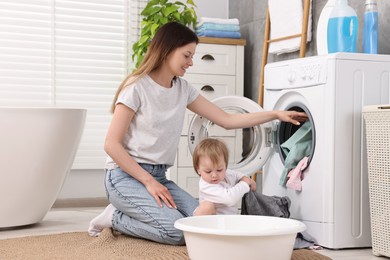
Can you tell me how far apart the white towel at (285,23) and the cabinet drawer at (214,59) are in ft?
0.93

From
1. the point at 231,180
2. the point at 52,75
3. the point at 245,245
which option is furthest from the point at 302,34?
Answer: the point at 245,245

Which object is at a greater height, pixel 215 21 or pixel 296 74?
pixel 215 21

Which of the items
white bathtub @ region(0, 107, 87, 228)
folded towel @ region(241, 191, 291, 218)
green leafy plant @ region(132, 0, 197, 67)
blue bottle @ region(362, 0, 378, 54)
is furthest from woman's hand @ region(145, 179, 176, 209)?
green leafy plant @ region(132, 0, 197, 67)

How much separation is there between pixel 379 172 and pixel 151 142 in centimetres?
94

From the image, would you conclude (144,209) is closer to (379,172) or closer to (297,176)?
(297,176)

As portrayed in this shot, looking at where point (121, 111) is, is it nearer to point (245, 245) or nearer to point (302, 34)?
point (245, 245)

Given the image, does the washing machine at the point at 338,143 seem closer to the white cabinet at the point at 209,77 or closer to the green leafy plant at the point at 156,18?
the white cabinet at the point at 209,77

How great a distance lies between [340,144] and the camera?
2.64 meters

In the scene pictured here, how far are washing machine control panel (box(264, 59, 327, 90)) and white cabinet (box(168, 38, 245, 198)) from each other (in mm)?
1020

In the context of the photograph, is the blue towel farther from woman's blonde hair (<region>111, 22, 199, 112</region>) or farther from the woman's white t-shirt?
woman's blonde hair (<region>111, 22, 199, 112</region>)

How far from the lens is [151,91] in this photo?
2697 mm

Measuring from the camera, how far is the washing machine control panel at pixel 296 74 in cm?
270

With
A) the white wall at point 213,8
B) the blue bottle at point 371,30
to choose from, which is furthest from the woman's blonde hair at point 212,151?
the white wall at point 213,8

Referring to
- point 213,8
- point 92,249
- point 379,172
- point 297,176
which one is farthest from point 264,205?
point 213,8
